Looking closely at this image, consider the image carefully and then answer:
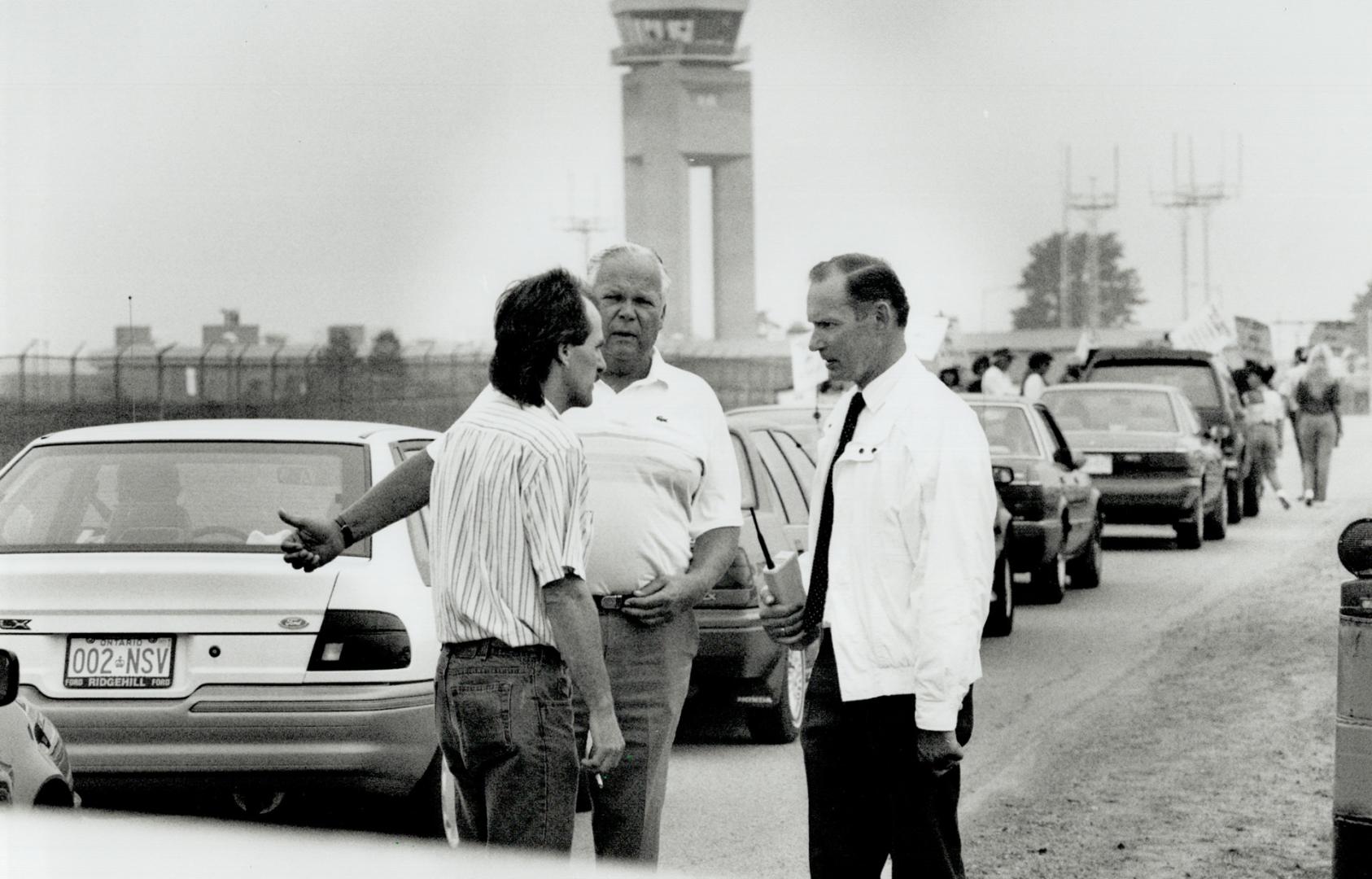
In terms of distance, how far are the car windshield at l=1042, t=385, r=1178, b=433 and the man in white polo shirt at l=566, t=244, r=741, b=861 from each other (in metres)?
15.7

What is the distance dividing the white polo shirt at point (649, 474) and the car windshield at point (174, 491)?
2209 mm

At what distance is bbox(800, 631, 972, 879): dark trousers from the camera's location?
435 cm

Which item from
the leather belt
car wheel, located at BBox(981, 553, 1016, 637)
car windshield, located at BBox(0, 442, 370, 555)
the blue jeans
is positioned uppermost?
car windshield, located at BBox(0, 442, 370, 555)

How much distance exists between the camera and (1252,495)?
26.0 metres

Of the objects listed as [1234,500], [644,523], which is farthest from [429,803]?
[1234,500]

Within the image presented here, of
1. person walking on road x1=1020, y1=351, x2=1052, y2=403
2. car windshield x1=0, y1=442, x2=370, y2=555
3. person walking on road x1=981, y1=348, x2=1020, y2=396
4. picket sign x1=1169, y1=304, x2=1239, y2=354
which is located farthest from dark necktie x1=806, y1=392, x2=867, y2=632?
picket sign x1=1169, y1=304, x2=1239, y2=354

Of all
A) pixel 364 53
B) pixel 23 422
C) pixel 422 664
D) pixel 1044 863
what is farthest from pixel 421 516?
pixel 23 422

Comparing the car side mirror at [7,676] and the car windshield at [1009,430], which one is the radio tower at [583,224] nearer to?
the car windshield at [1009,430]

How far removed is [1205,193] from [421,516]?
26.2 ft

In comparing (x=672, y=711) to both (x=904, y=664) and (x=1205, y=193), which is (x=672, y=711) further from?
(x=1205, y=193)

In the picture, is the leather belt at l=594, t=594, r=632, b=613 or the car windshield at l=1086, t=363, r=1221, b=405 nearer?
the leather belt at l=594, t=594, r=632, b=613

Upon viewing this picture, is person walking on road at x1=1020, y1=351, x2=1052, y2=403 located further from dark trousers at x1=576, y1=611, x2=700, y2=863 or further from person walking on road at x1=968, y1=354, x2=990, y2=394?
dark trousers at x1=576, y1=611, x2=700, y2=863

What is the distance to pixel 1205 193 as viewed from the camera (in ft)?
43.9

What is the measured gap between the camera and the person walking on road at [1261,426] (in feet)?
86.8
